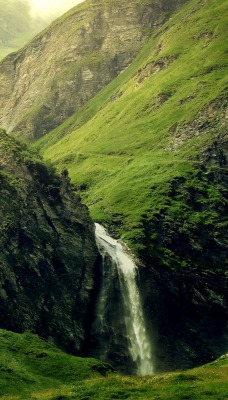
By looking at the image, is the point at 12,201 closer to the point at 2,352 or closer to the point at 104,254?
the point at 104,254

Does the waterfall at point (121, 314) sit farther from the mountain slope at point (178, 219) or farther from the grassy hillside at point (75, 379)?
the grassy hillside at point (75, 379)

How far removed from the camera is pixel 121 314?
90750 millimetres

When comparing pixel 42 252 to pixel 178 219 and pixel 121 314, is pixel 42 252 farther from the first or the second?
pixel 178 219

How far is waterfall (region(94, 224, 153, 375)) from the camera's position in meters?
85.2

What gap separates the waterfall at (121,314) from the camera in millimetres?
85188

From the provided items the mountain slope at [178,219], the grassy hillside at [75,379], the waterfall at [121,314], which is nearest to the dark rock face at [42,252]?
the waterfall at [121,314]

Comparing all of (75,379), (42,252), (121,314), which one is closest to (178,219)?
(121,314)

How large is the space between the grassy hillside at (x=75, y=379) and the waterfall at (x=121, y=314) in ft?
65.5

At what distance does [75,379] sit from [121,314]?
3212cm

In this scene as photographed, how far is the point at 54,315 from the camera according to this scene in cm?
8138

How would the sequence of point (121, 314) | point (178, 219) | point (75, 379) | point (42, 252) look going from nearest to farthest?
point (75, 379)
point (42, 252)
point (121, 314)
point (178, 219)

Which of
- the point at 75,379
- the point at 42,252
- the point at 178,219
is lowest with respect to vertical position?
the point at 178,219

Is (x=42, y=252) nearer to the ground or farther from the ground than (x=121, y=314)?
farther from the ground

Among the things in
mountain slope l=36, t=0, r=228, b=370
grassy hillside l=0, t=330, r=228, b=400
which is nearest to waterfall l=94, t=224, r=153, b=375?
mountain slope l=36, t=0, r=228, b=370
